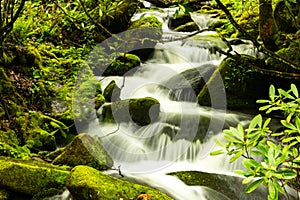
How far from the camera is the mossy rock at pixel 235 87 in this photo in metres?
6.06

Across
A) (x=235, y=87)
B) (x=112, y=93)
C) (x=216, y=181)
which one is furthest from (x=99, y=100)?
(x=216, y=181)

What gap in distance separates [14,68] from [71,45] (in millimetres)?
2679

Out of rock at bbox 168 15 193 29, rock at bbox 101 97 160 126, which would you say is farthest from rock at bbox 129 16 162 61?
rock at bbox 101 97 160 126

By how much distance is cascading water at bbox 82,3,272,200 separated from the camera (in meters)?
4.34

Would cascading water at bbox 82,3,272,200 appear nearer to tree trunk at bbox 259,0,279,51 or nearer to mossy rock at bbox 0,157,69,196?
mossy rock at bbox 0,157,69,196

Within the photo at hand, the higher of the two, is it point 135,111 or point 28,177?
point 28,177

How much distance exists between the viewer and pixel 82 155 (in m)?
4.10

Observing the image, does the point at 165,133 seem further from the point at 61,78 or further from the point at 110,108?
the point at 61,78

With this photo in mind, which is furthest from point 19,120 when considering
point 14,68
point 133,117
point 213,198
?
point 213,198

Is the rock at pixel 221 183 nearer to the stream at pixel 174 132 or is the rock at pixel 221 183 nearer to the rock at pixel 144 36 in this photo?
the stream at pixel 174 132

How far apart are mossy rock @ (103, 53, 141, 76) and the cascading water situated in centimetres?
20

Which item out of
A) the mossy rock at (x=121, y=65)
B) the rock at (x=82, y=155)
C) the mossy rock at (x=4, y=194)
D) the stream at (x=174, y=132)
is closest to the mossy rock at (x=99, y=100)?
the stream at (x=174, y=132)

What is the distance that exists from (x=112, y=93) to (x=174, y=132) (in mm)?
1580

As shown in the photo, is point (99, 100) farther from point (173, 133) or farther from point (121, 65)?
point (121, 65)
